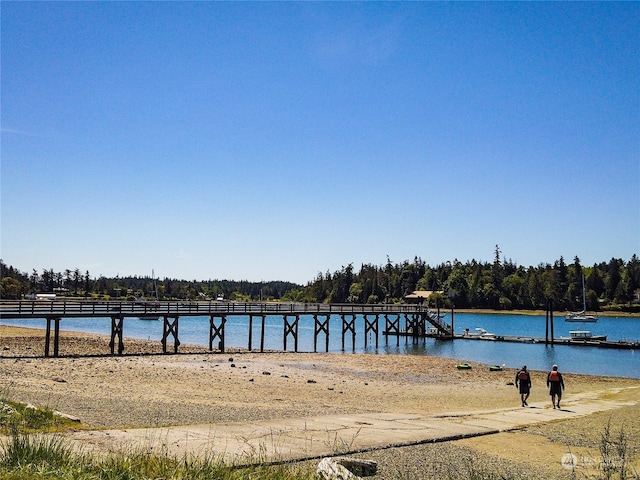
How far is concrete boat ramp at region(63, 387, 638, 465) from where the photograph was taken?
35.4 ft

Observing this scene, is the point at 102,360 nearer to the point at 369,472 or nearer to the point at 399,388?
the point at 399,388

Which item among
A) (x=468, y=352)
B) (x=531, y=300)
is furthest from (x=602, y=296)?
(x=468, y=352)

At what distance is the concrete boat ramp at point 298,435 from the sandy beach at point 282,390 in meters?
0.82

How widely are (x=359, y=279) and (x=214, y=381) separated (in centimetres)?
17118

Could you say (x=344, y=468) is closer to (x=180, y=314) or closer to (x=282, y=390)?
(x=282, y=390)

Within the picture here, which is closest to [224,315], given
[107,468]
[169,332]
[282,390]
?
[169,332]

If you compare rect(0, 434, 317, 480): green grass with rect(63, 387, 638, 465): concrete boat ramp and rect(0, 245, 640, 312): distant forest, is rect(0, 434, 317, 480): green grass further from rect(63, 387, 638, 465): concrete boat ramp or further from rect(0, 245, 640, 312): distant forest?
rect(0, 245, 640, 312): distant forest

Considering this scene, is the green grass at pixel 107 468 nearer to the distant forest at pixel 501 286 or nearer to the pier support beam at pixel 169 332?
the pier support beam at pixel 169 332

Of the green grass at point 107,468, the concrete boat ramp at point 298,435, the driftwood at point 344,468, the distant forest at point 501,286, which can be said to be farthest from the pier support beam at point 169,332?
the distant forest at point 501,286

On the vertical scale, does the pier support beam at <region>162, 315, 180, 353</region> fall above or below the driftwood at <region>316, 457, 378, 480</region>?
below

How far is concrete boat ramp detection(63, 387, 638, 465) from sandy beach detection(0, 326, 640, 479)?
820 millimetres

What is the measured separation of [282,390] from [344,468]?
18.1m

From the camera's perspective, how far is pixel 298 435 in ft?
44.1

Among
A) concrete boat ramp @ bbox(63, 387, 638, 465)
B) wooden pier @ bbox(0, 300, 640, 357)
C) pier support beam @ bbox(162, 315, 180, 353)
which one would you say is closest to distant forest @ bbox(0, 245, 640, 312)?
wooden pier @ bbox(0, 300, 640, 357)
